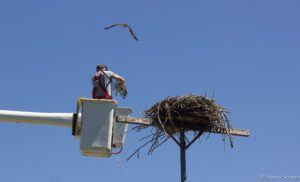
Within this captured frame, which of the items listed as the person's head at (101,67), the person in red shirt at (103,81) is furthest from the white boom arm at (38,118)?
the person's head at (101,67)

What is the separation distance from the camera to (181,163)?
59.4 ft

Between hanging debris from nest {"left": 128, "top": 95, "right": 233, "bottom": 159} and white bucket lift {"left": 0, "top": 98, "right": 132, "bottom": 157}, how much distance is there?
0.66 metres

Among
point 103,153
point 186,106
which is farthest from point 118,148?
point 186,106

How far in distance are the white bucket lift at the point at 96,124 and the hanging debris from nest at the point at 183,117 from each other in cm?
66

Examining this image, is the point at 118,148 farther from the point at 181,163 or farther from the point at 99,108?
the point at 181,163

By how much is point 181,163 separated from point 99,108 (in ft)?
7.60

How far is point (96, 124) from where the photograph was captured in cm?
1966

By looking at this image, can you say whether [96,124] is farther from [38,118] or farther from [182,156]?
[182,156]

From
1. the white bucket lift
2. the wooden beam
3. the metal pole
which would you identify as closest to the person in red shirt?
the white bucket lift

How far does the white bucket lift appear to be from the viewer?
1956 cm

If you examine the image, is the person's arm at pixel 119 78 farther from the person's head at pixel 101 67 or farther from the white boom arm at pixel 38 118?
the white boom arm at pixel 38 118

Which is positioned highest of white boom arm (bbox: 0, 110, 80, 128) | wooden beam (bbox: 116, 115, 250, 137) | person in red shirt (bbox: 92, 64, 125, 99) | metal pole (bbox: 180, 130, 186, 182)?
person in red shirt (bbox: 92, 64, 125, 99)

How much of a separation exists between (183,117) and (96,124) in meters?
1.65

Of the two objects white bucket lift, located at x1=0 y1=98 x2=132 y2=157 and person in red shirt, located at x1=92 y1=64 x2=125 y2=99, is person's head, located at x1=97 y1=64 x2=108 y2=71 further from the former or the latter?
white bucket lift, located at x1=0 y1=98 x2=132 y2=157
